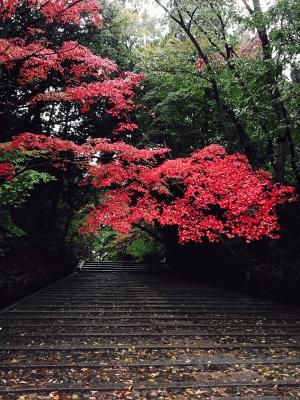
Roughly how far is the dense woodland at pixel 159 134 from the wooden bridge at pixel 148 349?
6.52 ft

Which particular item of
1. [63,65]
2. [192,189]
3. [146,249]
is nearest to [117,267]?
[146,249]

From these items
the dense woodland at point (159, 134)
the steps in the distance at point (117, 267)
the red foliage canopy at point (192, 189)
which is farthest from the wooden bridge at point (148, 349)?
the steps in the distance at point (117, 267)

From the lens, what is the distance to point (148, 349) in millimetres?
6785

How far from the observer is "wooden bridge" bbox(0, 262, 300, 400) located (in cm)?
512

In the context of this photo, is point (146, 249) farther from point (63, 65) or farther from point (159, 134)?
point (63, 65)

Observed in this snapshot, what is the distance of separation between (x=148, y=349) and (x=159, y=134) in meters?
10.9

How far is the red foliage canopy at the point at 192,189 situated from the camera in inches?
413

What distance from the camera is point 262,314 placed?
9.83 meters

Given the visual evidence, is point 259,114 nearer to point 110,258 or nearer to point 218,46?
point 218,46

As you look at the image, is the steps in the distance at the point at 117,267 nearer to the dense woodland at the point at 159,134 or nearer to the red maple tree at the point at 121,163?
the dense woodland at the point at 159,134

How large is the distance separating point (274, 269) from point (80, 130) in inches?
415

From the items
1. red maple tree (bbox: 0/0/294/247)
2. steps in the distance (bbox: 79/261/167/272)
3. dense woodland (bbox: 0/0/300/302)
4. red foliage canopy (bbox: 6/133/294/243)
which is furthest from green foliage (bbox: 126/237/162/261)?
red foliage canopy (bbox: 6/133/294/243)

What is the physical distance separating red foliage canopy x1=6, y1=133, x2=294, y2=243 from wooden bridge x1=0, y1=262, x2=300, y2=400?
2.49m

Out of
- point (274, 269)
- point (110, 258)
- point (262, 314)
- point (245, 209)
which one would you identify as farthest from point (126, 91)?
point (110, 258)
